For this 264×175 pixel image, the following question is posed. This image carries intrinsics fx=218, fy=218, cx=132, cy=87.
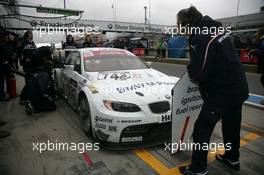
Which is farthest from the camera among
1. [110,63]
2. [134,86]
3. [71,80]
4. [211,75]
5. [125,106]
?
[71,80]

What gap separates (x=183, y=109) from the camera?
2580mm

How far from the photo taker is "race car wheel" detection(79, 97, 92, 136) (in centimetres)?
331

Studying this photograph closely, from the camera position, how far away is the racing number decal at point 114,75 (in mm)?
3625

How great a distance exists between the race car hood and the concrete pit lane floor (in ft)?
2.42

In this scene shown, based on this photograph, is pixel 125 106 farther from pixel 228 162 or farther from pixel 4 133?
pixel 4 133

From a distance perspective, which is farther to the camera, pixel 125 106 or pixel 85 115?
pixel 85 115

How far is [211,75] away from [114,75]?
1900 millimetres

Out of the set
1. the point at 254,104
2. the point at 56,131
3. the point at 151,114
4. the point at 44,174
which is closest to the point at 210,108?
the point at 151,114

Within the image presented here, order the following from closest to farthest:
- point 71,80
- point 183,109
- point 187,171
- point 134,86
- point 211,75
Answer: point 211,75
point 187,171
point 183,109
point 134,86
point 71,80

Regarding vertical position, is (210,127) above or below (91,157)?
above

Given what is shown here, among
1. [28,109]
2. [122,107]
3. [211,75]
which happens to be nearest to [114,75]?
[122,107]

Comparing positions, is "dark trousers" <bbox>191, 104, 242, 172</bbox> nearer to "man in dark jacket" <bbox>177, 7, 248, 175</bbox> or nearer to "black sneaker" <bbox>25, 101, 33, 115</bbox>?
"man in dark jacket" <bbox>177, 7, 248, 175</bbox>

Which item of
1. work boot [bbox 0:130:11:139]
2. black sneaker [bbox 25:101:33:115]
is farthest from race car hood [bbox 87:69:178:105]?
black sneaker [bbox 25:101:33:115]

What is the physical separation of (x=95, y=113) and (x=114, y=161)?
69cm
